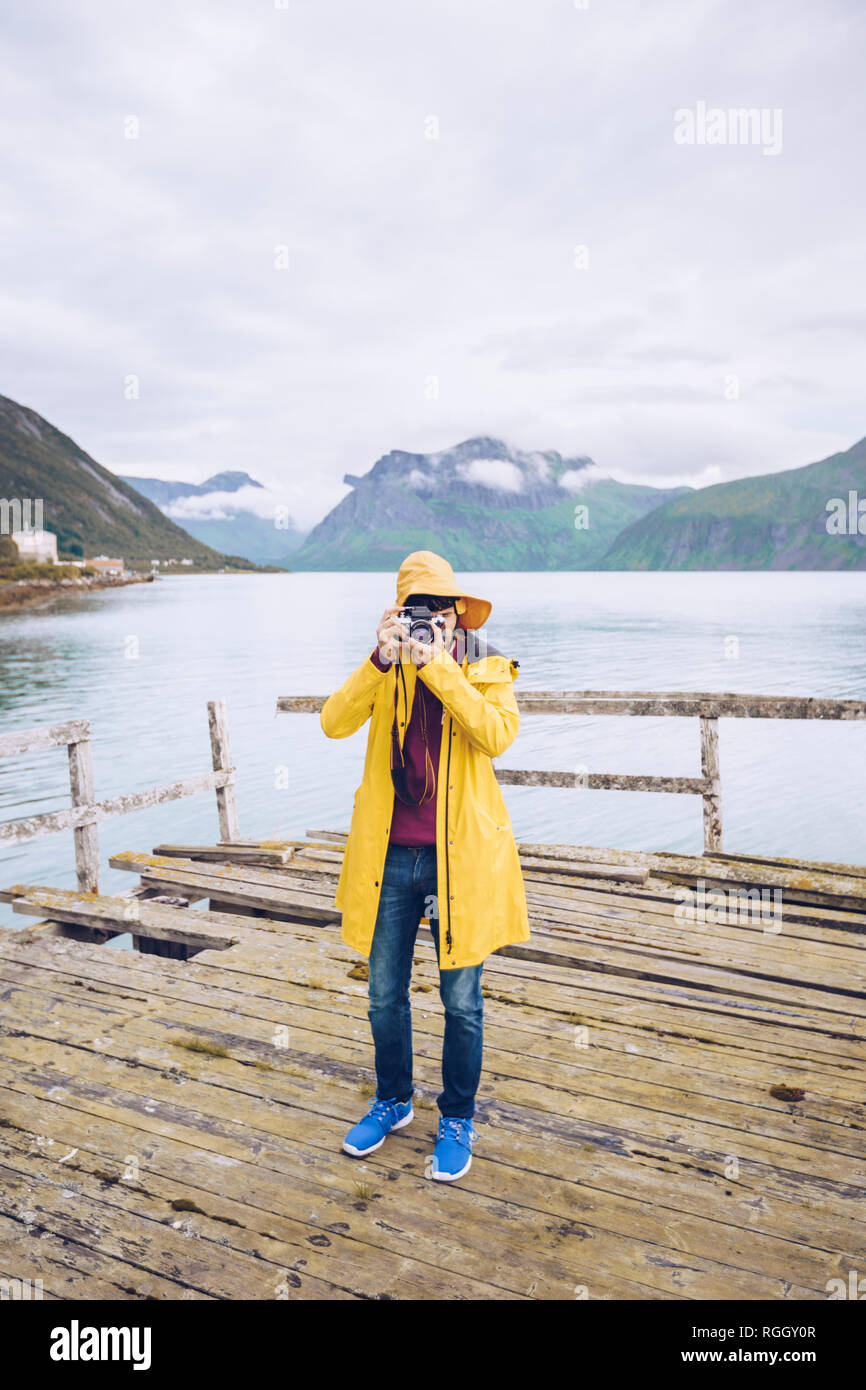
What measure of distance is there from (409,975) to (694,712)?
4525mm

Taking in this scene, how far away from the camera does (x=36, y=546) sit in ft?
481

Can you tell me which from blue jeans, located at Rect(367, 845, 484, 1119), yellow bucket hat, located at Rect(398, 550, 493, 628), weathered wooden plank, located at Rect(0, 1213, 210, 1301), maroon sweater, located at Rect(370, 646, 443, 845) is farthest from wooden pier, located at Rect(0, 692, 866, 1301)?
yellow bucket hat, located at Rect(398, 550, 493, 628)

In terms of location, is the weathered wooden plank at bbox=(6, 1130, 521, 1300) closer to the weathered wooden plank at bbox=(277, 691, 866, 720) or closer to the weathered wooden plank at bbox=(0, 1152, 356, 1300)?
the weathered wooden plank at bbox=(0, 1152, 356, 1300)

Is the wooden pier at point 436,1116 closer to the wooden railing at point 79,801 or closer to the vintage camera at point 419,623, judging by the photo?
the wooden railing at point 79,801

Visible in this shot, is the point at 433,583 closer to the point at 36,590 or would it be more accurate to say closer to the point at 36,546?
the point at 36,590

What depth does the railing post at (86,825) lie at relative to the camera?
7027mm

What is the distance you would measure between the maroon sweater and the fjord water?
12.6 m

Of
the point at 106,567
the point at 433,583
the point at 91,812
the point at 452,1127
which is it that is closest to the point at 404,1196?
the point at 452,1127

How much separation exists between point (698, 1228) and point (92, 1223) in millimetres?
2182

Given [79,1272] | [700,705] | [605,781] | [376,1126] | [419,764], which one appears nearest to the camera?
[79,1272]

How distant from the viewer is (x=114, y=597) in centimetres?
11669

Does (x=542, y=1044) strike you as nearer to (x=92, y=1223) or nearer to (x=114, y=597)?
(x=92, y=1223)
